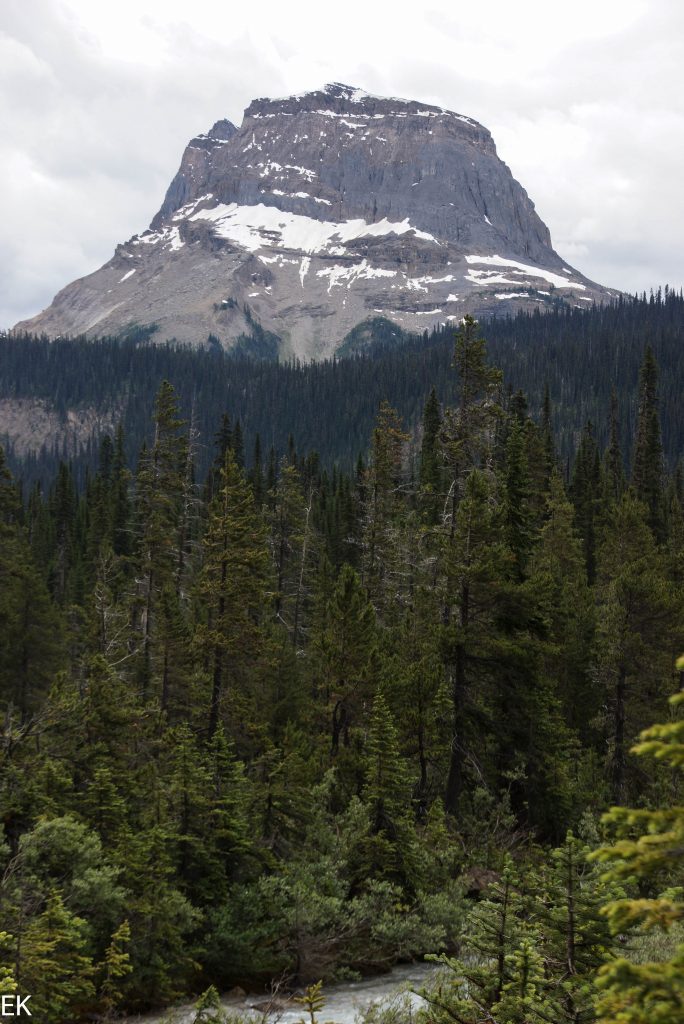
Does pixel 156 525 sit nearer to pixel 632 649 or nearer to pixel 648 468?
pixel 632 649

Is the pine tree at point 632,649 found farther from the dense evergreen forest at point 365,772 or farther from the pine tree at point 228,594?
the pine tree at point 228,594

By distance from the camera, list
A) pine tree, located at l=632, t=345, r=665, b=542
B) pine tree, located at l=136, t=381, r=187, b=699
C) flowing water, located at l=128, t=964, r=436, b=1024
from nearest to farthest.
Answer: flowing water, located at l=128, t=964, r=436, b=1024
pine tree, located at l=136, t=381, r=187, b=699
pine tree, located at l=632, t=345, r=665, b=542

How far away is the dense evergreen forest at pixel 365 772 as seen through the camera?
891cm

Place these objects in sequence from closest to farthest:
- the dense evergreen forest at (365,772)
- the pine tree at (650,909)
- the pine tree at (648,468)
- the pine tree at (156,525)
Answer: the pine tree at (650,909) < the dense evergreen forest at (365,772) < the pine tree at (156,525) < the pine tree at (648,468)

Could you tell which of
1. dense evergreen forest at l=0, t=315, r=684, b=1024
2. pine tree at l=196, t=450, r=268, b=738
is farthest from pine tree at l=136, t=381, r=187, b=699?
pine tree at l=196, t=450, r=268, b=738

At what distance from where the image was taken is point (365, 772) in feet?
75.9

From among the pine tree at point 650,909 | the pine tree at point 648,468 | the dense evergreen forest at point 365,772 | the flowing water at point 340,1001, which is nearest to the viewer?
the pine tree at point 650,909

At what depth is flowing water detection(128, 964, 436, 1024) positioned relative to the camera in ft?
48.6

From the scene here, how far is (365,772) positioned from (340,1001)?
24.2 ft

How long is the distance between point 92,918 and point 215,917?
3.43 meters

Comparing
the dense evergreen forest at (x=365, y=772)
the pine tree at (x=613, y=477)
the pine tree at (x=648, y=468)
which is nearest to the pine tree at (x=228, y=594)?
the dense evergreen forest at (x=365, y=772)

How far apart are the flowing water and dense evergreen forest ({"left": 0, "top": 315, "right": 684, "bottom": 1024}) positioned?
485 mm

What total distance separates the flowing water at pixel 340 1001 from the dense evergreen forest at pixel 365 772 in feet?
1.59

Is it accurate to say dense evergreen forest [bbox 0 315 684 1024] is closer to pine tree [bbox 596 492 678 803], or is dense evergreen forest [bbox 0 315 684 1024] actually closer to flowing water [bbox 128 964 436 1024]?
pine tree [bbox 596 492 678 803]
